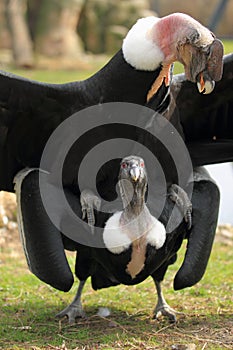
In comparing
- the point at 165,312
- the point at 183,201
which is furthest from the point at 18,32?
the point at 183,201

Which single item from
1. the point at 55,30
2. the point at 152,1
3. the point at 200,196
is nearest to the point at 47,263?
the point at 200,196

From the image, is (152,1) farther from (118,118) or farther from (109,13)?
(118,118)

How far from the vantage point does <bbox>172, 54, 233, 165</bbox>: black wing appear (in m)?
5.36

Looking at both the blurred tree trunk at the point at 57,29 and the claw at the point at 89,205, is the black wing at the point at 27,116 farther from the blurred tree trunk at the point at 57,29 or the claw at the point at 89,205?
the blurred tree trunk at the point at 57,29

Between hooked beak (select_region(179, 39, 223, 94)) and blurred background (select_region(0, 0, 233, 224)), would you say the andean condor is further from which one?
blurred background (select_region(0, 0, 233, 224))

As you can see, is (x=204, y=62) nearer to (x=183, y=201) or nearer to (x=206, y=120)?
(x=183, y=201)

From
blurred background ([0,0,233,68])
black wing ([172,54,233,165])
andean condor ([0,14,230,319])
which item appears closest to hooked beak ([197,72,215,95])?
andean condor ([0,14,230,319])

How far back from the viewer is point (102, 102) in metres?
4.85

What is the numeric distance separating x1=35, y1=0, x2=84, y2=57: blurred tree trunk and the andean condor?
49.7 ft

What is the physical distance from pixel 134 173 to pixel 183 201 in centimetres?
57

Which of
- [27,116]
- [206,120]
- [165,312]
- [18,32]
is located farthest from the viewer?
[18,32]

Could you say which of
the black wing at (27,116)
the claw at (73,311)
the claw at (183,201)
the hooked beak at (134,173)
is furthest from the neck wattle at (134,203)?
the claw at (73,311)

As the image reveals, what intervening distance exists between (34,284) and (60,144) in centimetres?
172

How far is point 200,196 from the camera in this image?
523 cm
